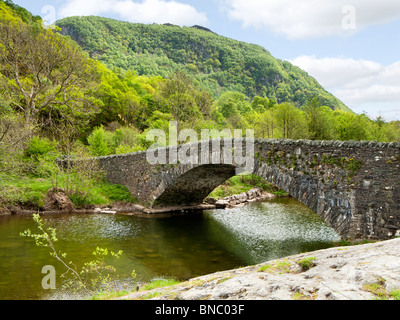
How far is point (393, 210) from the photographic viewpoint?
8734 mm

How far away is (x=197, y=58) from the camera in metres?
143

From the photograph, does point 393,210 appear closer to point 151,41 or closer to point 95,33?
point 95,33

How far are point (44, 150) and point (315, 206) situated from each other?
21001mm

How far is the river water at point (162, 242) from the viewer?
9805 millimetres

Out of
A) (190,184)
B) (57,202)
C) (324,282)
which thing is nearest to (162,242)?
(190,184)

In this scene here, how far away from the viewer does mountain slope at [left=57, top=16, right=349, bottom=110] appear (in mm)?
108125

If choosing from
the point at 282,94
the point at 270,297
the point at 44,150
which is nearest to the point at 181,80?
the point at 44,150

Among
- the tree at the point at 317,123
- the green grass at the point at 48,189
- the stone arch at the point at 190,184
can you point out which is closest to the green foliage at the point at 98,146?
the green grass at the point at 48,189

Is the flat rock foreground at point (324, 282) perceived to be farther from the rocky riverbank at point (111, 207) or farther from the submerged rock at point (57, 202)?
the submerged rock at point (57, 202)

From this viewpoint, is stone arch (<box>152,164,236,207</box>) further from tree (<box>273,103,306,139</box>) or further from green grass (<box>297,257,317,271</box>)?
Answer: green grass (<box>297,257,317,271</box>)

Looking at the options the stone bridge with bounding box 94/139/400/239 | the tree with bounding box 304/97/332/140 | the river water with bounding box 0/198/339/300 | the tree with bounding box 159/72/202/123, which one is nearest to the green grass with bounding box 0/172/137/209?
the river water with bounding box 0/198/339/300

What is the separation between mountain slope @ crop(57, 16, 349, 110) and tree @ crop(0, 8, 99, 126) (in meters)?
70.3

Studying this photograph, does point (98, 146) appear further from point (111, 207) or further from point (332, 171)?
point (332, 171)

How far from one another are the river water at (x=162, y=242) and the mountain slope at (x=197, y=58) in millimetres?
83520
